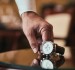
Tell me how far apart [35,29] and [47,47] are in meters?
0.15

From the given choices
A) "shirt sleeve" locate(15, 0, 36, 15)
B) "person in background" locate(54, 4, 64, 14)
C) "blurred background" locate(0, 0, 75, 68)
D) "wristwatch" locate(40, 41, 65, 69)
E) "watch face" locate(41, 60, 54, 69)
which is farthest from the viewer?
"person in background" locate(54, 4, 64, 14)

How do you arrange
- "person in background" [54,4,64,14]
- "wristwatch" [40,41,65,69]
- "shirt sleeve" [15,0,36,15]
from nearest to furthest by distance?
"wristwatch" [40,41,65,69] < "shirt sleeve" [15,0,36,15] < "person in background" [54,4,64,14]

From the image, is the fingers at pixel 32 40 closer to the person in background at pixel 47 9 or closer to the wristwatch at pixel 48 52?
the wristwatch at pixel 48 52

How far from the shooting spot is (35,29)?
3.42ft

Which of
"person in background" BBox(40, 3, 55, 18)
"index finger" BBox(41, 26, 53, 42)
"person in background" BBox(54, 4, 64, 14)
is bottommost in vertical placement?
"person in background" BBox(40, 3, 55, 18)

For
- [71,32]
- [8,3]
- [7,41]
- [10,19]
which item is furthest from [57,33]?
[8,3]

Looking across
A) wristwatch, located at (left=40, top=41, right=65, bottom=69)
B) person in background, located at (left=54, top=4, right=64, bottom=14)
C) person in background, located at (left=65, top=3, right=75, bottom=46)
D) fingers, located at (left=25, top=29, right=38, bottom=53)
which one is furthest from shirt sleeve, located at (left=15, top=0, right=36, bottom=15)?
person in background, located at (left=54, top=4, right=64, bottom=14)

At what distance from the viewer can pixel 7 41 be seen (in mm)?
2770

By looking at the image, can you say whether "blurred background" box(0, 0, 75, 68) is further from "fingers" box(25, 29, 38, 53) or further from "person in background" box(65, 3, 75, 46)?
"fingers" box(25, 29, 38, 53)

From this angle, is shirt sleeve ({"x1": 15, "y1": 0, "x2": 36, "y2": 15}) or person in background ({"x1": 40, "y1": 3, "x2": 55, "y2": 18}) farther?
person in background ({"x1": 40, "y1": 3, "x2": 55, "y2": 18})

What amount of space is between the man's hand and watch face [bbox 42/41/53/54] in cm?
5

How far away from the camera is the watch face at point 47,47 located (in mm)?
911

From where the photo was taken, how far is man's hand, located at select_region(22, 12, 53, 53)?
99 centimetres

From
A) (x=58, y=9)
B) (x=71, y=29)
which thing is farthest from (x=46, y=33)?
(x=58, y=9)
